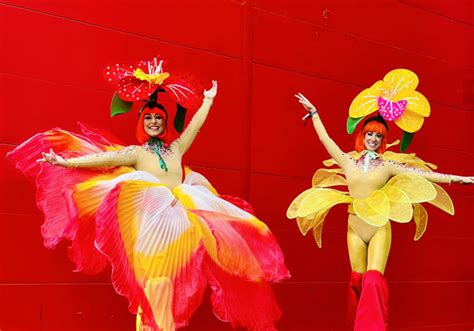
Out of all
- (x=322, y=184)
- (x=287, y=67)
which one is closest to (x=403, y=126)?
(x=322, y=184)

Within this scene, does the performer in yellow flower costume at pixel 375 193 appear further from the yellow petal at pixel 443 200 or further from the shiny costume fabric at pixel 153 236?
the shiny costume fabric at pixel 153 236

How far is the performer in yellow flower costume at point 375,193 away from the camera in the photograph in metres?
3.82

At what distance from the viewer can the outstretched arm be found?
3.36m

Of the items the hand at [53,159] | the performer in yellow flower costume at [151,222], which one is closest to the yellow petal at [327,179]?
the performer in yellow flower costume at [151,222]

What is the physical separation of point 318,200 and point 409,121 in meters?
0.71

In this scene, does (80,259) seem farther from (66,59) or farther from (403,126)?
(403,126)

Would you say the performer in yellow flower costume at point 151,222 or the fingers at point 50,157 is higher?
the fingers at point 50,157

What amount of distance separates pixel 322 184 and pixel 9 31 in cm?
193

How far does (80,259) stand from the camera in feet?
11.1

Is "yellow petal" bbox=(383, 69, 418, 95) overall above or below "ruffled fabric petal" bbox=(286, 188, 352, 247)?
above

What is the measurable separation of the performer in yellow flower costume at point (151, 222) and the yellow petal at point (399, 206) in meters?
0.65

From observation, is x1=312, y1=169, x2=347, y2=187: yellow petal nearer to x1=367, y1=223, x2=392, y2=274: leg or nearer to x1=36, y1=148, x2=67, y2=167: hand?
x1=367, y1=223, x2=392, y2=274: leg

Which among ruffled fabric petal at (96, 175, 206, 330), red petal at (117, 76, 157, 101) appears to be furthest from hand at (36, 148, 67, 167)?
red petal at (117, 76, 157, 101)

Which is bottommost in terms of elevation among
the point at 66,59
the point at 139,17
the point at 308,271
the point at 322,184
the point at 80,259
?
the point at 308,271
